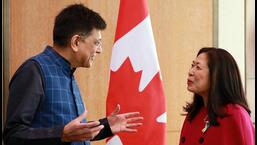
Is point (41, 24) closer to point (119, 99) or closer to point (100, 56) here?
point (100, 56)

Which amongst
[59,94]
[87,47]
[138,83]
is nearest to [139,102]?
[138,83]

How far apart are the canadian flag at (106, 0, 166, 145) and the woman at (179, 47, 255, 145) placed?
9.5 inches

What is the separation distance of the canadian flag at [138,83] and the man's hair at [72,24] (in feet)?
2.47

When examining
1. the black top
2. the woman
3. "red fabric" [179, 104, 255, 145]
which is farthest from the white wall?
the black top

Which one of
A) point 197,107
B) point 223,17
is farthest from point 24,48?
point 223,17

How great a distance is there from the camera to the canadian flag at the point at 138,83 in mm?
2574

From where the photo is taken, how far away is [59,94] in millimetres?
1702

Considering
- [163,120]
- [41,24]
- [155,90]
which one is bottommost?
[163,120]

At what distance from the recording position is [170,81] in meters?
3.56

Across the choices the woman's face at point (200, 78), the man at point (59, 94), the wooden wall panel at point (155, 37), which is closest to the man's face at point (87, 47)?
the man at point (59, 94)

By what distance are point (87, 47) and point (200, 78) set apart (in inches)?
28.7

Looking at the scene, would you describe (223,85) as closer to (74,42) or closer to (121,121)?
(121,121)

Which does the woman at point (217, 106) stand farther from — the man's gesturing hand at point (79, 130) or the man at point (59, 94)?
the man's gesturing hand at point (79, 130)

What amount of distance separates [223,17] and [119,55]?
1438 millimetres
